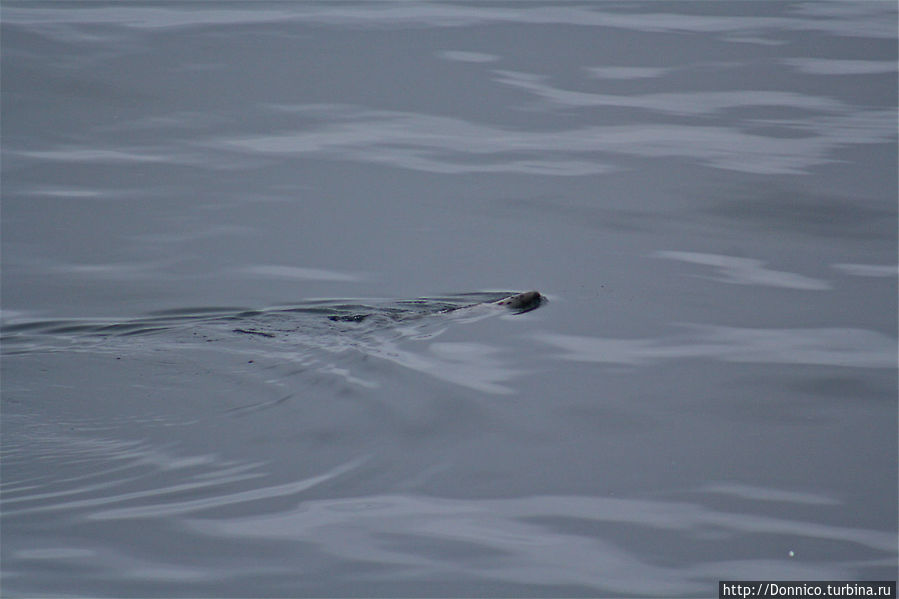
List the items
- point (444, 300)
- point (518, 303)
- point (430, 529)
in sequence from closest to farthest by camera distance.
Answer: point (430, 529) → point (518, 303) → point (444, 300)

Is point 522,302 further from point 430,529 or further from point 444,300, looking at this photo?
point 430,529

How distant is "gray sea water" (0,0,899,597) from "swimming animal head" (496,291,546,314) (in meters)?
0.12

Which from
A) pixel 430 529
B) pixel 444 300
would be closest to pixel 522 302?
pixel 444 300

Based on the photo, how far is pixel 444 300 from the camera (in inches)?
341

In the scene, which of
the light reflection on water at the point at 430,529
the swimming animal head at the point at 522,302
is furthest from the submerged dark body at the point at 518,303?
the light reflection on water at the point at 430,529

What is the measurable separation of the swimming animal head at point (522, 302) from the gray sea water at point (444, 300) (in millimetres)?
124

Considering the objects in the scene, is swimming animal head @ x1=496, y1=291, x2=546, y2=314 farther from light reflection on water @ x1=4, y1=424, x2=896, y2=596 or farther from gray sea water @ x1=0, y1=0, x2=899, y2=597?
light reflection on water @ x1=4, y1=424, x2=896, y2=596

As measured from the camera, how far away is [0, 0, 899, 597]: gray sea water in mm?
5105

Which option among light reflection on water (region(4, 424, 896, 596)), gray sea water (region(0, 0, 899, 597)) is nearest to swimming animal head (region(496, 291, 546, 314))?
gray sea water (region(0, 0, 899, 597))

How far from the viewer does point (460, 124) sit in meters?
13.3

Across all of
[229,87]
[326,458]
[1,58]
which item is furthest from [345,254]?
[1,58]

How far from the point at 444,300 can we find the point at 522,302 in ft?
1.94

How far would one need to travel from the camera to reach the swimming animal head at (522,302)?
850 centimetres

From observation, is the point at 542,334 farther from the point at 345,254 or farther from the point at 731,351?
the point at 345,254
